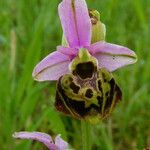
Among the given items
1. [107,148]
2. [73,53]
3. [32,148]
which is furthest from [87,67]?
[32,148]

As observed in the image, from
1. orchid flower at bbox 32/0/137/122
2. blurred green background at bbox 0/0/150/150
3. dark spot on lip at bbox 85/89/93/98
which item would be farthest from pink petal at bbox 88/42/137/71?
blurred green background at bbox 0/0/150/150

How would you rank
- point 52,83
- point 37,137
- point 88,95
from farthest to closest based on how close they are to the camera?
point 52,83
point 37,137
point 88,95

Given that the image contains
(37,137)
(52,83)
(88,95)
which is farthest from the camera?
(52,83)

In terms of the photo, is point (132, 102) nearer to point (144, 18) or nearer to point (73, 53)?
point (144, 18)

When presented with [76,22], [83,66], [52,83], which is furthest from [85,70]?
[52,83]

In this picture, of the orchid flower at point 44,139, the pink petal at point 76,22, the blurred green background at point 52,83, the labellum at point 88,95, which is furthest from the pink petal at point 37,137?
the blurred green background at point 52,83

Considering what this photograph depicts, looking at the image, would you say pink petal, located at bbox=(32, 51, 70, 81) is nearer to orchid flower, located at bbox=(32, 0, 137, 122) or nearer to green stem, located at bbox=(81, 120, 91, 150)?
orchid flower, located at bbox=(32, 0, 137, 122)

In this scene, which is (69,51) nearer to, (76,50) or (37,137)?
(76,50)
